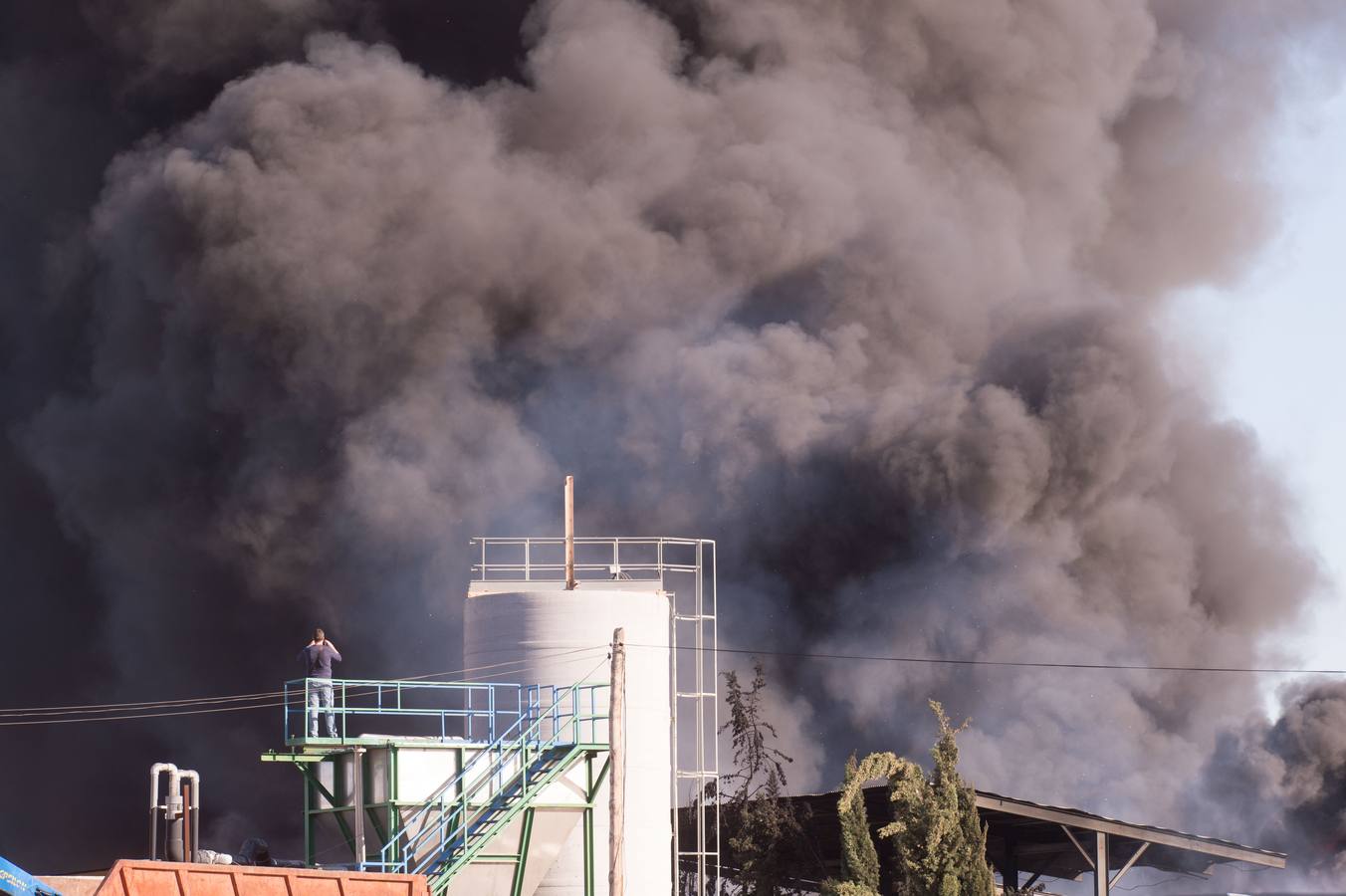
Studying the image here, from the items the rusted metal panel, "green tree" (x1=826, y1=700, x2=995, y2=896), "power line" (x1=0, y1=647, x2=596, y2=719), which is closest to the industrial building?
the rusted metal panel

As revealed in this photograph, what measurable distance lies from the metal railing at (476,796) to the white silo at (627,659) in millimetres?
1832

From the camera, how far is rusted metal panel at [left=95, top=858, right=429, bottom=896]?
17234 mm

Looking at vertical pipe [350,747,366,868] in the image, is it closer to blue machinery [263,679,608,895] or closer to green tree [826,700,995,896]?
blue machinery [263,679,608,895]

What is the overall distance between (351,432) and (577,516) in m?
5.73

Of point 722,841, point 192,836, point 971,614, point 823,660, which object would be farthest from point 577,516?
point 192,836

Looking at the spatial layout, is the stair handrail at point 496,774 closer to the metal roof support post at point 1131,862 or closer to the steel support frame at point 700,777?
the steel support frame at point 700,777

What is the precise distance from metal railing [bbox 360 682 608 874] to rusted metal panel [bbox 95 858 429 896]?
191 centimetres

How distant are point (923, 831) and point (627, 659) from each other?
4.70m

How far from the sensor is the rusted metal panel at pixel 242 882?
17234 millimetres

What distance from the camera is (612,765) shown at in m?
22.5

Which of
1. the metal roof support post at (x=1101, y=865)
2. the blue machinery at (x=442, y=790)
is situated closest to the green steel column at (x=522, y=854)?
the blue machinery at (x=442, y=790)

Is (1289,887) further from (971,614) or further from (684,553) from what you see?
(684,553)

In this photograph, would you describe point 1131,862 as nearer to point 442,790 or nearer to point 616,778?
point 616,778

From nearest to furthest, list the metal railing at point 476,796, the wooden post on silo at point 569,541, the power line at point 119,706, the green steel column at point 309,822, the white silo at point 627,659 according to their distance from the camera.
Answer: the metal railing at point 476,796
the green steel column at point 309,822
the white silo at point 627,659
the wooden post on silo at point 569,541
the power line at point 119,706
